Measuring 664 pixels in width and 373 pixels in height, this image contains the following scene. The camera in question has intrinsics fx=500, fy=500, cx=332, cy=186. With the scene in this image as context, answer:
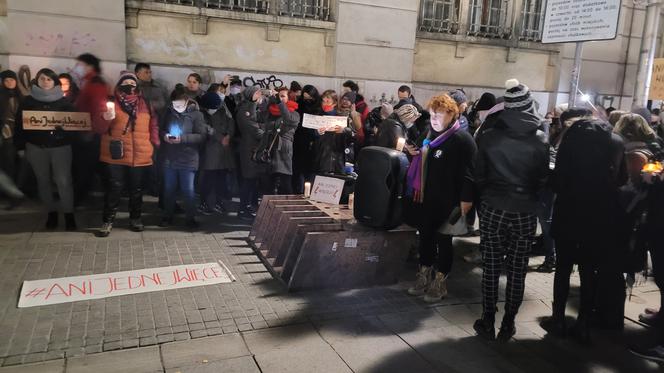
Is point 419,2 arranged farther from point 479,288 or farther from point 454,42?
point 479,288

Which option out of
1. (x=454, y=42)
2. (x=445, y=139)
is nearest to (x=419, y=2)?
(x=454, y=42)

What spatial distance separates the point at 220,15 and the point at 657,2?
8.81 m

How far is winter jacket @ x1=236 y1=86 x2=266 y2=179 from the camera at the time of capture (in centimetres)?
730

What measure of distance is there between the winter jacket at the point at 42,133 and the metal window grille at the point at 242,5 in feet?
15.2

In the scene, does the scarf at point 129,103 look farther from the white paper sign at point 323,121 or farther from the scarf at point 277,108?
the white paper sign at point 323,121

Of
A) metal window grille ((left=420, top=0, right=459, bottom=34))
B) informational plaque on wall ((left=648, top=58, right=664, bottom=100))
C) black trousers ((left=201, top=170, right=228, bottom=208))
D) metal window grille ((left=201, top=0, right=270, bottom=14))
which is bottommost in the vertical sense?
black trousers ((left=201, top=170, right=228, bottom=208))

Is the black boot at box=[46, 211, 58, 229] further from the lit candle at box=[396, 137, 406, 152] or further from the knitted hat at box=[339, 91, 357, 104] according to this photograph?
the lit candle at box=[396, 137, 406, 152]

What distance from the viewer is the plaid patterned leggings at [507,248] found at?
4.01m

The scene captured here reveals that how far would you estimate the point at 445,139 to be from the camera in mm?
4566

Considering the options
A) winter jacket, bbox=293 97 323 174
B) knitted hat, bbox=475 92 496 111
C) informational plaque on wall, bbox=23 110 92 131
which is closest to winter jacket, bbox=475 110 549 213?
knitted hat, bbox=475 92 496 111

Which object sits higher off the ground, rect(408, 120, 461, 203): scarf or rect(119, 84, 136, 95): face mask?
rect(119, 84, 136, 95): face mask

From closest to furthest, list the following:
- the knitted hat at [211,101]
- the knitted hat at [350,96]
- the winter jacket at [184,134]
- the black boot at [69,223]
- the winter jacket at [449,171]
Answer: the winter jacket at [449,171] < the black boot at [69,223] < the winter jacket at [184,134] < the knitted hat at [211,101] < the knitted hat at [350,96]

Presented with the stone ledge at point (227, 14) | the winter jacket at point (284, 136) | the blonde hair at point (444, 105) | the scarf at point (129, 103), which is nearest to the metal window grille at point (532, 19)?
the stone ledge at point (227, 14)

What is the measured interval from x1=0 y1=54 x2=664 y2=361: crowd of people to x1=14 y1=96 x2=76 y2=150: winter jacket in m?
0.01
